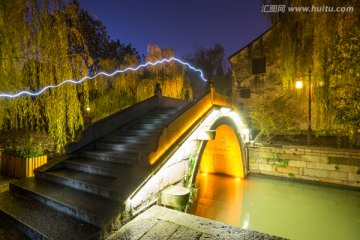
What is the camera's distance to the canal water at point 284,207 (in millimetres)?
7805

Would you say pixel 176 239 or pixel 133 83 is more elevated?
pixel 133 83

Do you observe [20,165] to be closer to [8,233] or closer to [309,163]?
[8,233]

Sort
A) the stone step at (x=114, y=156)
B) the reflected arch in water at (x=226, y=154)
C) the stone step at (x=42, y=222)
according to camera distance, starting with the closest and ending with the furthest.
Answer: the stone step at (x=42, y=222), the stone step at (x=114, y=156), the reflected arch in water at (x=226, y=154)

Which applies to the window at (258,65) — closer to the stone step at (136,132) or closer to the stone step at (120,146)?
the stone step at (136,132)

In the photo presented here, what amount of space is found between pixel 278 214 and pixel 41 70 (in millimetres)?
10062

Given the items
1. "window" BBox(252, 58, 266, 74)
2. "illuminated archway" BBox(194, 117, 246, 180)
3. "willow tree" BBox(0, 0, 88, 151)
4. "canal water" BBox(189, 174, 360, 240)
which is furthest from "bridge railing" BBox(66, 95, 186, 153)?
"window" BBox(252, 58, 266, 74)

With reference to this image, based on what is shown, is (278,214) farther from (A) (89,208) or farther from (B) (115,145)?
(A) (89,208)

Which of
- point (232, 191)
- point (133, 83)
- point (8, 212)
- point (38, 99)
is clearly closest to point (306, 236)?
point (232, 191)

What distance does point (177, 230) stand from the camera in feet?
12.8

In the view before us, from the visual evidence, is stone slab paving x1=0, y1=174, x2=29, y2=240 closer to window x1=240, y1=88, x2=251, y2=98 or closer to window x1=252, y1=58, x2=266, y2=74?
window x1=240, y1=88, x2=251, y2=98

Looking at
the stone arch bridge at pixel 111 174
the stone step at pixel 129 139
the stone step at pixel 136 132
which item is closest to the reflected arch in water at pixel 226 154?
the stone arch bridge at pixel 111 174

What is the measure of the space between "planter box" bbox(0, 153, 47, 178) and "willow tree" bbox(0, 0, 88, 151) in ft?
3.08

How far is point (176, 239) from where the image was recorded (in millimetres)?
3656

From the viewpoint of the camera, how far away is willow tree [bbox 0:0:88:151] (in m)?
4.92
